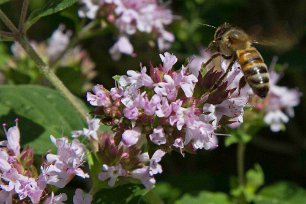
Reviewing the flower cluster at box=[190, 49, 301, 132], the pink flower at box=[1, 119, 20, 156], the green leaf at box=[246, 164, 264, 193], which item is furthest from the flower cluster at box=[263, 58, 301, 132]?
the pink flower at box=[1, 119, 20, 156]

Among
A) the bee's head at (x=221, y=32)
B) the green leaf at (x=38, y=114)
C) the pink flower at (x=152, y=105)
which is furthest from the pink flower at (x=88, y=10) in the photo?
the pink flower at (x=152, y=105)

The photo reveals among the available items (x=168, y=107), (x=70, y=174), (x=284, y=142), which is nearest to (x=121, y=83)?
(x=168, y=107)

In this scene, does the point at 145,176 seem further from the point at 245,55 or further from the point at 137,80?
the point at 245,55

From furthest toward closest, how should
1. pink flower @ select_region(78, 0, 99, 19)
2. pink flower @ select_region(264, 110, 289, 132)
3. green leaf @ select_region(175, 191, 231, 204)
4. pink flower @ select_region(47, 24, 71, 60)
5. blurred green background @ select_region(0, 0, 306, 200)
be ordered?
blurred green background @ select_region(0, 0, 306, 200)
pink flower @ select_region(47, 24, 71, 60)
pink flower @ select_region(264, 110, 289, 132)
pink flower @ select_region(78, 0, 99, 19)
green leaf @ select_region(175, 191, 231, 204)

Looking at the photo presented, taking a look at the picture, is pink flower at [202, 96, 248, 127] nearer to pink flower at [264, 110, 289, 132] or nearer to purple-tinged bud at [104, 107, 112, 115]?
purple-tinged bud at [104, 107, 112, 115]

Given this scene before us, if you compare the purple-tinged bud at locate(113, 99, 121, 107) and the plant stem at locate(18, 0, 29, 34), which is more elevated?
the plant stem at locate(18, 0, 29, 34)

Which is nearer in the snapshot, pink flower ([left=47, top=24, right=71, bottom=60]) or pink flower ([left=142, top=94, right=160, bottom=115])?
pink flower ([left=142, top=94, right=160, bottom=115])

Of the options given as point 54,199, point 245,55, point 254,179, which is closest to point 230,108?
point 245,55
